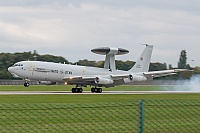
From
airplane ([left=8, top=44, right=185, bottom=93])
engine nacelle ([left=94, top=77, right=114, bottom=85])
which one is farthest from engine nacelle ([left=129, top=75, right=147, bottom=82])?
engine nacelle ([left=94, top=77, right=114, bottom=85])

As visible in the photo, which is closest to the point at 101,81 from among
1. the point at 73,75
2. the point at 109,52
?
the point at 73,75

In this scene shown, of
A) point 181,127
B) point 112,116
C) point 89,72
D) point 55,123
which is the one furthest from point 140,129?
point 89,72

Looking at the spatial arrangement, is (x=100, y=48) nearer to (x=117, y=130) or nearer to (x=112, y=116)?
(x=112, y=116)

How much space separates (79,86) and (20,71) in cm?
851

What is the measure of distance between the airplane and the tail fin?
1.49m

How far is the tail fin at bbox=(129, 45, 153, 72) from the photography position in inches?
2960

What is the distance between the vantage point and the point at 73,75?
67000mm

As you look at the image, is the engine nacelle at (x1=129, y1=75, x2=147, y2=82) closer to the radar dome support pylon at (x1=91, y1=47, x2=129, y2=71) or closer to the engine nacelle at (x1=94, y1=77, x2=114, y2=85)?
the engine nacelle at (x1=94, y1=77, x2=114, y2=85)

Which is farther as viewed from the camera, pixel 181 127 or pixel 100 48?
pixel 100 48

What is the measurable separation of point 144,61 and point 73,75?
13014mm

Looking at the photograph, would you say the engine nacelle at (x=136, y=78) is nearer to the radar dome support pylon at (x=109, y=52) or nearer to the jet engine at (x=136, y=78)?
the jet engine at (x=136, y=78)

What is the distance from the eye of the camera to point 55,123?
20.0m

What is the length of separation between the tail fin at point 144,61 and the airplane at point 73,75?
149 cm

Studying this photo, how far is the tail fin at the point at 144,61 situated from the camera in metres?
75.2
